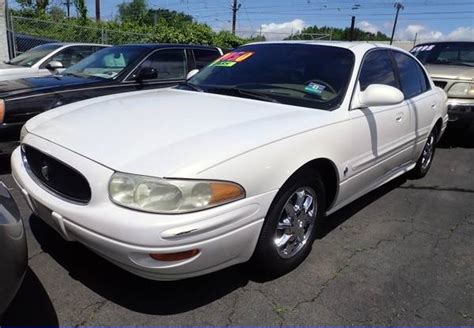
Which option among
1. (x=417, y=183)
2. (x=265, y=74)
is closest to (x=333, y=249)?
(x=265, y=74)

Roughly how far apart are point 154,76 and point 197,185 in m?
3.72

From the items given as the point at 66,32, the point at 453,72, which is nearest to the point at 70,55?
the point at 453,72

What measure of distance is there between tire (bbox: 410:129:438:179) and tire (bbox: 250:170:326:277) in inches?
94.8

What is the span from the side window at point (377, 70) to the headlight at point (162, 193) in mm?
1895

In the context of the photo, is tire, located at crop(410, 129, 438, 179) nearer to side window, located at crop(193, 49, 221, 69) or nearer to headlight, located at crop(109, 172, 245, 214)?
side window, located at crop(193, 49, 221, 69)

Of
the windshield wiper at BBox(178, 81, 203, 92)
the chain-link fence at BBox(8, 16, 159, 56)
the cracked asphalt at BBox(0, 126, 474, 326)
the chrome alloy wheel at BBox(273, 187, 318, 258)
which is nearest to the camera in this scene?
the cracked asphalt at BBox(0, 126, 474, 326)

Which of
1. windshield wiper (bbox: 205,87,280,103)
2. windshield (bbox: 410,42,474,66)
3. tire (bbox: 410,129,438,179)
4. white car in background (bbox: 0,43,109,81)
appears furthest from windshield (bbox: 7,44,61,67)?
windshield (bbox: 410,42,474,66)

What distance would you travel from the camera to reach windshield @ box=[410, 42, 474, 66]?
8000 mm

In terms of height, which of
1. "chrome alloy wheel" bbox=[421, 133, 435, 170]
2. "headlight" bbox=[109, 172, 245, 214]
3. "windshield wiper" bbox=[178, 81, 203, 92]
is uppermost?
"windshield wiper" bbox=[178, 81, 203, 92]

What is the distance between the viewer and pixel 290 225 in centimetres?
281

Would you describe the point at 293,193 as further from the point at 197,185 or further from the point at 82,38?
the point at 82,38

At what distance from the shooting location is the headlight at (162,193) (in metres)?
2.16

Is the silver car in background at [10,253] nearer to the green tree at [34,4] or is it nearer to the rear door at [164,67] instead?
the rear door at [164,67]

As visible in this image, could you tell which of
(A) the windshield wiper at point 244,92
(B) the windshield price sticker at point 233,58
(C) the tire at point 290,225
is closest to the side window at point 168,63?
(B) the windshield price sticker at point 233,58
